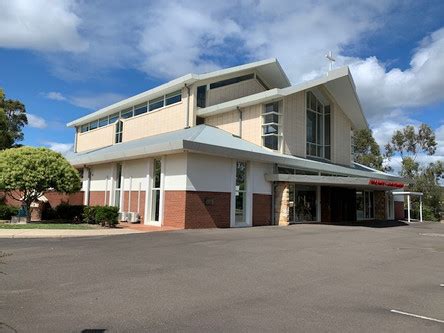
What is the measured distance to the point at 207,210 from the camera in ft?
63.6

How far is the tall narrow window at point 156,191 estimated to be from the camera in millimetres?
20933

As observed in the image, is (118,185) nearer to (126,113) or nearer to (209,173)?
(209,173)

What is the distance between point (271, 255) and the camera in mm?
11336

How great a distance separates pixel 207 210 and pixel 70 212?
8.87 metres

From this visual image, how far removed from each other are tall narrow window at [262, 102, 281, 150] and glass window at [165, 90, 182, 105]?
5.97m

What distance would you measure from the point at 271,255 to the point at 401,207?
3002 cm

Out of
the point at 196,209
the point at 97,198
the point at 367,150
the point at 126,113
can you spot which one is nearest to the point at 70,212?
the point at 97,198

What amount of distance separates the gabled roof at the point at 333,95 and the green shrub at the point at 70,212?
9.04 m

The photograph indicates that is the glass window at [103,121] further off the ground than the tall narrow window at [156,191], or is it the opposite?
the glass window at [103,121]

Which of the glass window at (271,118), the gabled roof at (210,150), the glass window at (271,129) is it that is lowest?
the gabled roof at (210,150)

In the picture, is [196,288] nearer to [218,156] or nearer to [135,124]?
[218,156]

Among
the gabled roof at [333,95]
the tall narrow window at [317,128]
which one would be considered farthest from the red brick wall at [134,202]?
the tall narrow window at [317,128]

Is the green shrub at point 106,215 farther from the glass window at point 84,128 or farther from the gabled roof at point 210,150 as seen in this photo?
the glass window at point 84,128

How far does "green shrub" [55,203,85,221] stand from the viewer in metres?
22.7
